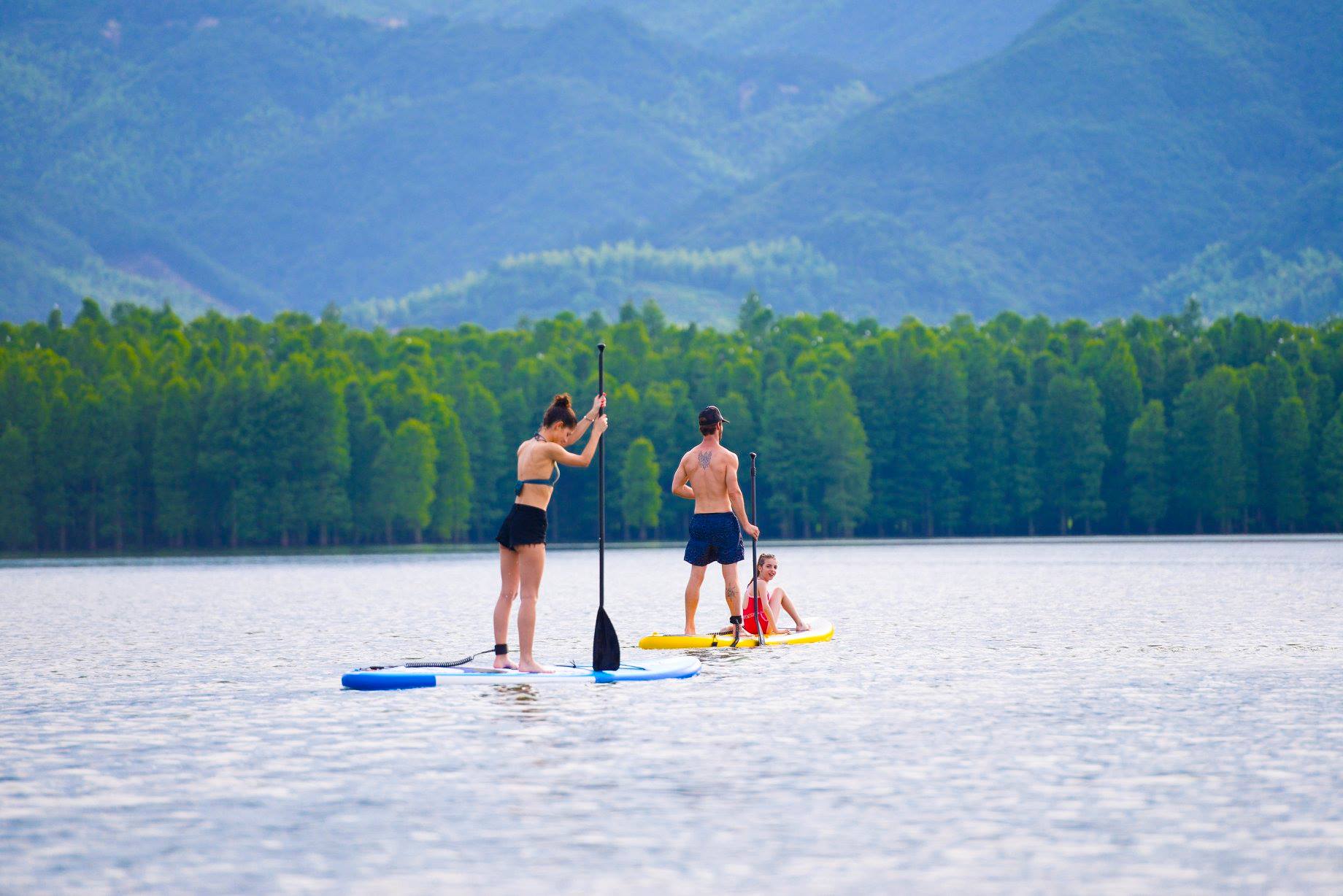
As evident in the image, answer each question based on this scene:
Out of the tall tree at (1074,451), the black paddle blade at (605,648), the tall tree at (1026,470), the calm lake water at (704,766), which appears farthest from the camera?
the tall tree at (1026,470)

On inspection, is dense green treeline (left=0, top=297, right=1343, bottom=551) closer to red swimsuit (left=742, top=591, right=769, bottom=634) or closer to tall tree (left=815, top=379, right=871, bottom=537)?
tall tree (left=815, top=379, right=871, bottom=537)

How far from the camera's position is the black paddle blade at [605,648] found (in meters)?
21.9

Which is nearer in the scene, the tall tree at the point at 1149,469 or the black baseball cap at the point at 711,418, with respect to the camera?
the black baseball cap at the point at 711,418

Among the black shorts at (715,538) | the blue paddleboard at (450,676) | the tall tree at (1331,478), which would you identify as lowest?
the blue paddleboard at (450,676)

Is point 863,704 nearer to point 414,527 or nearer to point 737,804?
point 737,804

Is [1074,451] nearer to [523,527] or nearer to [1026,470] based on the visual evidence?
[1026,470]

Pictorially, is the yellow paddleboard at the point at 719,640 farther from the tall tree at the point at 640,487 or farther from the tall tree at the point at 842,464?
the tall tree at the point at 842,464

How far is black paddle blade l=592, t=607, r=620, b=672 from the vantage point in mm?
21891

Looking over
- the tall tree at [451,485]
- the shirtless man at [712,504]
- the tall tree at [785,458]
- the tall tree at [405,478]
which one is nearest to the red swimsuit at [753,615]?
the shirtless man at [712,504]

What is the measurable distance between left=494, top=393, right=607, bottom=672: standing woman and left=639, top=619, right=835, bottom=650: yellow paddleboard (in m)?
5.34

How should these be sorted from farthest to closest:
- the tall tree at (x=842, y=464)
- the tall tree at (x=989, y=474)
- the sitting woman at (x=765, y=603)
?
the tall tree at (x=989, y=474), the tall tree at (x=842, y=464), the sitting woman at (x=765, y=603)

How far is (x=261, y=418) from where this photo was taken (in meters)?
128

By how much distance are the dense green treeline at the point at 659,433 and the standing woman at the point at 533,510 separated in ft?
351

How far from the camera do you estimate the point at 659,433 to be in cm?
14575
